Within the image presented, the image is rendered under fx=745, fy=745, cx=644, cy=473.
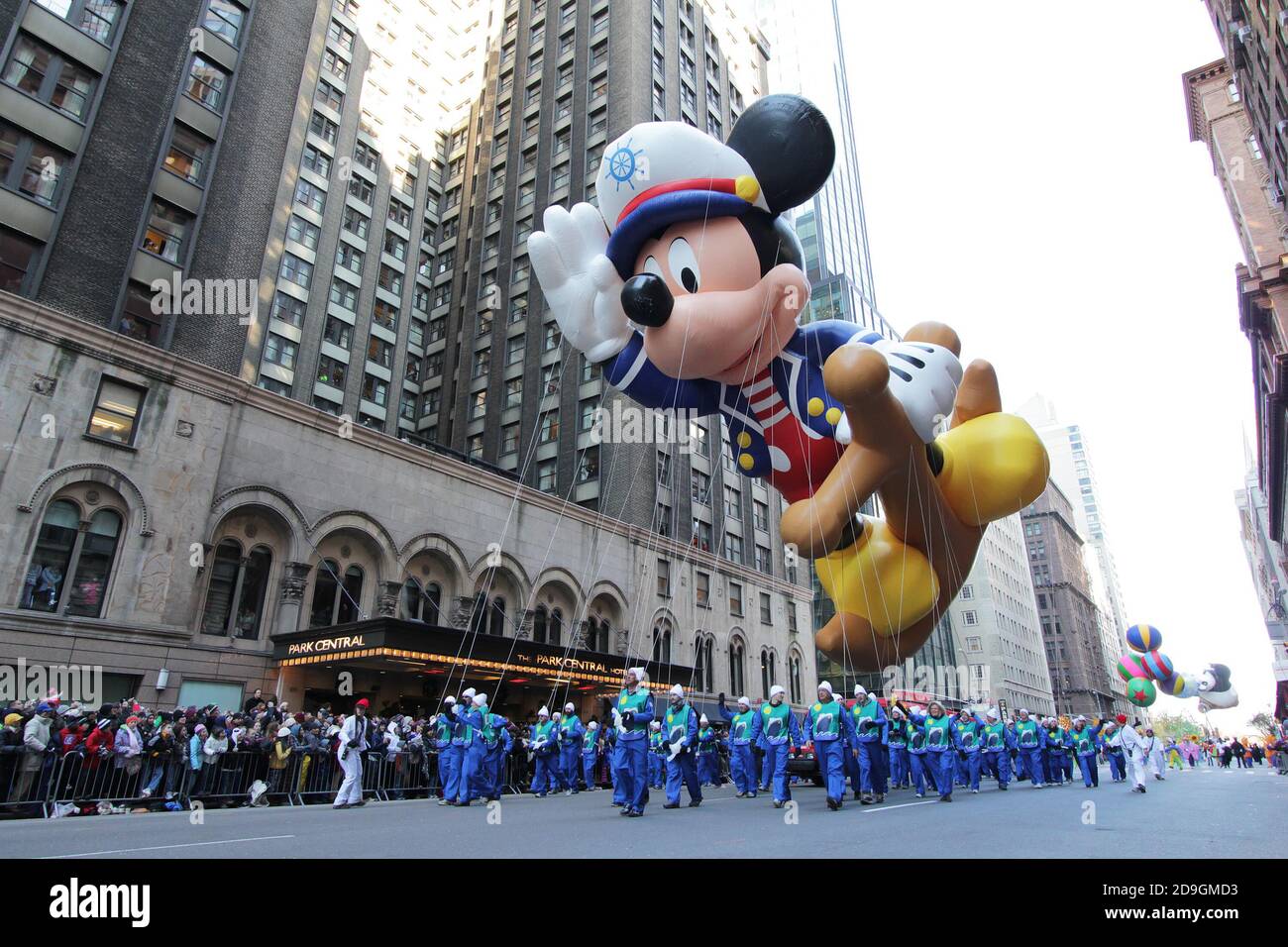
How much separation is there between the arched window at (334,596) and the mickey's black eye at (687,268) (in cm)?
1877

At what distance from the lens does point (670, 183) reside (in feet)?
23.1

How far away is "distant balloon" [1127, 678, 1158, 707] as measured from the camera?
80.6 ft

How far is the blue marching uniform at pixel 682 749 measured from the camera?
12148 millimetres

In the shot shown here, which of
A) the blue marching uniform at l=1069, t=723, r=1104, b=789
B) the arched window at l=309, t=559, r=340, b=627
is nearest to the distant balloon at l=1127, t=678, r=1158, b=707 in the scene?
the blue marching uniform at l=1069, t=723, r=1104, b=789

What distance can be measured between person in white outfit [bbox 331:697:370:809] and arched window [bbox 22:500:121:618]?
29.7 ft

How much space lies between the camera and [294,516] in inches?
856

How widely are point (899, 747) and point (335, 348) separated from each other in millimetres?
31789

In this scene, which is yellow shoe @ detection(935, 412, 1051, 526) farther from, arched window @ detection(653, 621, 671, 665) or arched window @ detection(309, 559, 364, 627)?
arched window @ detection(653, 621, 671, 665)

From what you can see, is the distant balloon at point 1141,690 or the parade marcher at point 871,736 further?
the distant balloon at point 1141,690

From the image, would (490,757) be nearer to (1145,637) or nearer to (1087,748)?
(1087,748)

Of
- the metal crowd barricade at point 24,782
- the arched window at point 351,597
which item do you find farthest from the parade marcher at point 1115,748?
the metal crowd barricade at point 24,782

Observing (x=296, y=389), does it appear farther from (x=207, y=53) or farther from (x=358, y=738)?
(x=358, y=738)

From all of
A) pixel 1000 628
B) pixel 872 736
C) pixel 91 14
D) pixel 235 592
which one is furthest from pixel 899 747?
pixel 1000 628

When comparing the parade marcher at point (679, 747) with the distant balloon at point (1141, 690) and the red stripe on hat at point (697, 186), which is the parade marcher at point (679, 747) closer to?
the red stripe on hat at point (697, 186)
